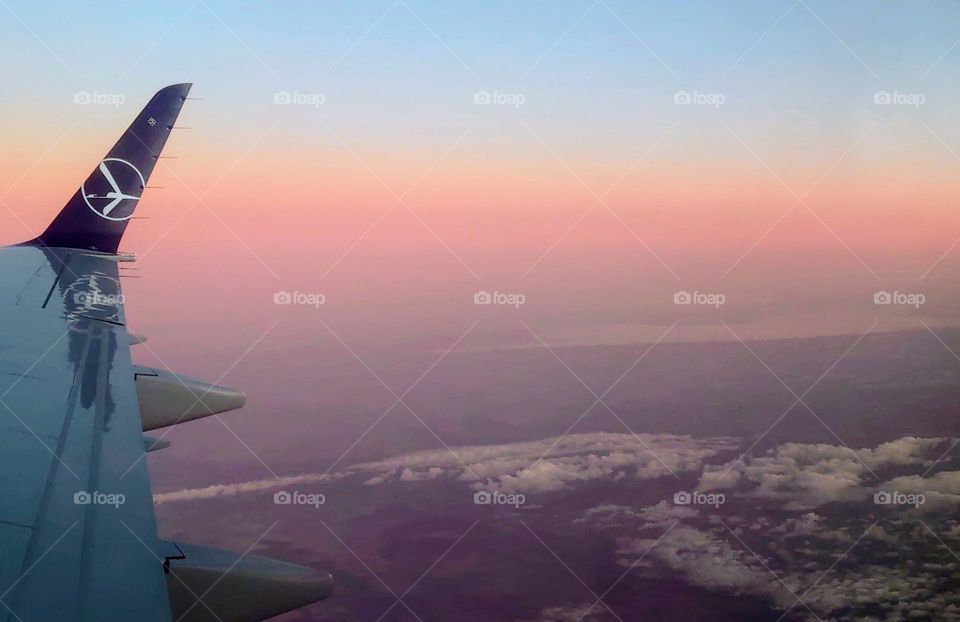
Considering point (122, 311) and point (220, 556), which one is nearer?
point (220, 556)

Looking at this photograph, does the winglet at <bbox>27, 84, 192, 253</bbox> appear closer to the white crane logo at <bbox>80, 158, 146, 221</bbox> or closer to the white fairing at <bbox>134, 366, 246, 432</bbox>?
the white crane logo at <bbox>80, 158, 146, 221</bbox>

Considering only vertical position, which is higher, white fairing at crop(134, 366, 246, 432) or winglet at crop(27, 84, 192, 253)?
winglet at crop(27, 84, 192, 253)

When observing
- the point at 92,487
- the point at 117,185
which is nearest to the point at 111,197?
the point at 117,185

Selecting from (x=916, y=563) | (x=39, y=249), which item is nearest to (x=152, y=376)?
(x=39, y=249)

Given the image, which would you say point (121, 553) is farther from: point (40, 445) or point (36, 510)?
point (40, 445)

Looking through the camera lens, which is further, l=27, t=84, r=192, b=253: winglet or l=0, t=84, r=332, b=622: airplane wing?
l=27, t=84, r=192, b=253: winglet

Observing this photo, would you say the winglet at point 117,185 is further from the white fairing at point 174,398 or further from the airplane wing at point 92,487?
the white fairing at point 174,398

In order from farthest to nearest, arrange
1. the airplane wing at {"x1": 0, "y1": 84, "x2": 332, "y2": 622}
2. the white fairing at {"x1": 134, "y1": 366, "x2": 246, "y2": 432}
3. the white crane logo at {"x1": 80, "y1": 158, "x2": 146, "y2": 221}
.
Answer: the white crane logo at {"x1": 80, "y1": 158, "x2": 146, "y2": 221} → the white fairing at {"x1": 134, "y1": 366, "x2": 246, "y2": 432} → the airplane wing at {"x1": 0, "y1": 84, "x2": 332, "y2": 622}

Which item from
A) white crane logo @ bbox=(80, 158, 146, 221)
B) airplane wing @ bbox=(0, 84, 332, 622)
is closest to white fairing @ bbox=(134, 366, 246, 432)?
airplane wing @ bbox=(0, 84, 332, 622)
